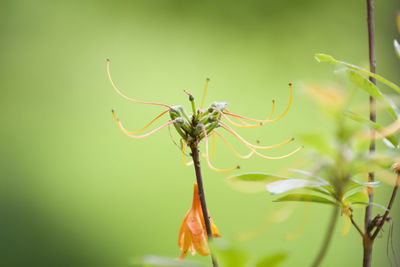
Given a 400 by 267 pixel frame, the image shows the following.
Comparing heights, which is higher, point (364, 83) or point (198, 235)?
point (364, 83)

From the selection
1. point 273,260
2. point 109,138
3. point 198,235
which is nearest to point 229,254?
point 273,260

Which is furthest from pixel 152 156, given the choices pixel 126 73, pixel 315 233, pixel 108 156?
pixel 315 233

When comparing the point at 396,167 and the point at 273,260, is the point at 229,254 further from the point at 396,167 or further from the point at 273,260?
the point at 396,167

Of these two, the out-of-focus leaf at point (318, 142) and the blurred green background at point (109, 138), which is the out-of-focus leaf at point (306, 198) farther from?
the blurred green background at point (109, 138)

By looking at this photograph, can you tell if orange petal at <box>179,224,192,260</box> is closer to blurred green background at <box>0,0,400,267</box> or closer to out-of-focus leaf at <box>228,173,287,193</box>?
out-of-focus leaf at <box>228,173,287,193</box>

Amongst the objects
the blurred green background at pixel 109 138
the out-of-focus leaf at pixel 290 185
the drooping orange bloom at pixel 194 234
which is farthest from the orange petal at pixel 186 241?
the blurred green background at pixel 109 138

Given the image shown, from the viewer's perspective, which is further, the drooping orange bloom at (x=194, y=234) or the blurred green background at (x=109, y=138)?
the blurred green background at (x=109, y=138)

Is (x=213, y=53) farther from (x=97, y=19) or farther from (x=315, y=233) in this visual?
(x=315, y=233)
